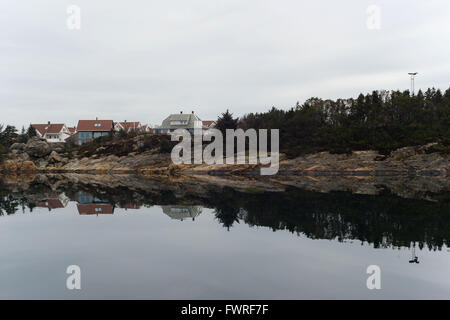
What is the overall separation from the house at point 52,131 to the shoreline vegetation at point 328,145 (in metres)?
39.6

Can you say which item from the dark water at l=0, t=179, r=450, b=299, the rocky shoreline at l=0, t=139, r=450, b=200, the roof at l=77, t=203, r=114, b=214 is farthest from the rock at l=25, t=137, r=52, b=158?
the dark water at l=0, t=179, r=450, b=299

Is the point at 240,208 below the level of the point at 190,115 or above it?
below

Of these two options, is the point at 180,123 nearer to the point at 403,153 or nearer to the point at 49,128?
the point at 49,128

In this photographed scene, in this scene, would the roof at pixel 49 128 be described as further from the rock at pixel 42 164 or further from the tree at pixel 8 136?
the rock at pixel 42 164

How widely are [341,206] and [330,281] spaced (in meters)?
12.7

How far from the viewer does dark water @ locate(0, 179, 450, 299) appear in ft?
26.6

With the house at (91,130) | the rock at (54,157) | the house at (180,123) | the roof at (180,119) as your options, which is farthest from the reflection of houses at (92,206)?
the house at (91,130)

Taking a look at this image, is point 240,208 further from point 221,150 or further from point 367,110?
point 367,110

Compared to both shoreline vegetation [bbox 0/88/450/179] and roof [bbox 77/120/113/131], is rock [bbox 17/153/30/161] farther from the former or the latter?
roof [bbox 77/120/113/131]

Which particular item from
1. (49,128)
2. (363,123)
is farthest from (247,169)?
(49,128)

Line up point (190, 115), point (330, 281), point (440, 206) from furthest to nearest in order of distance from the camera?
1. point (190, 115)
2. point (440, 206)
3. point (330, 281)

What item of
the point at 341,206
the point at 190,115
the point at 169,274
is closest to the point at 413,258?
the point at 169,274
